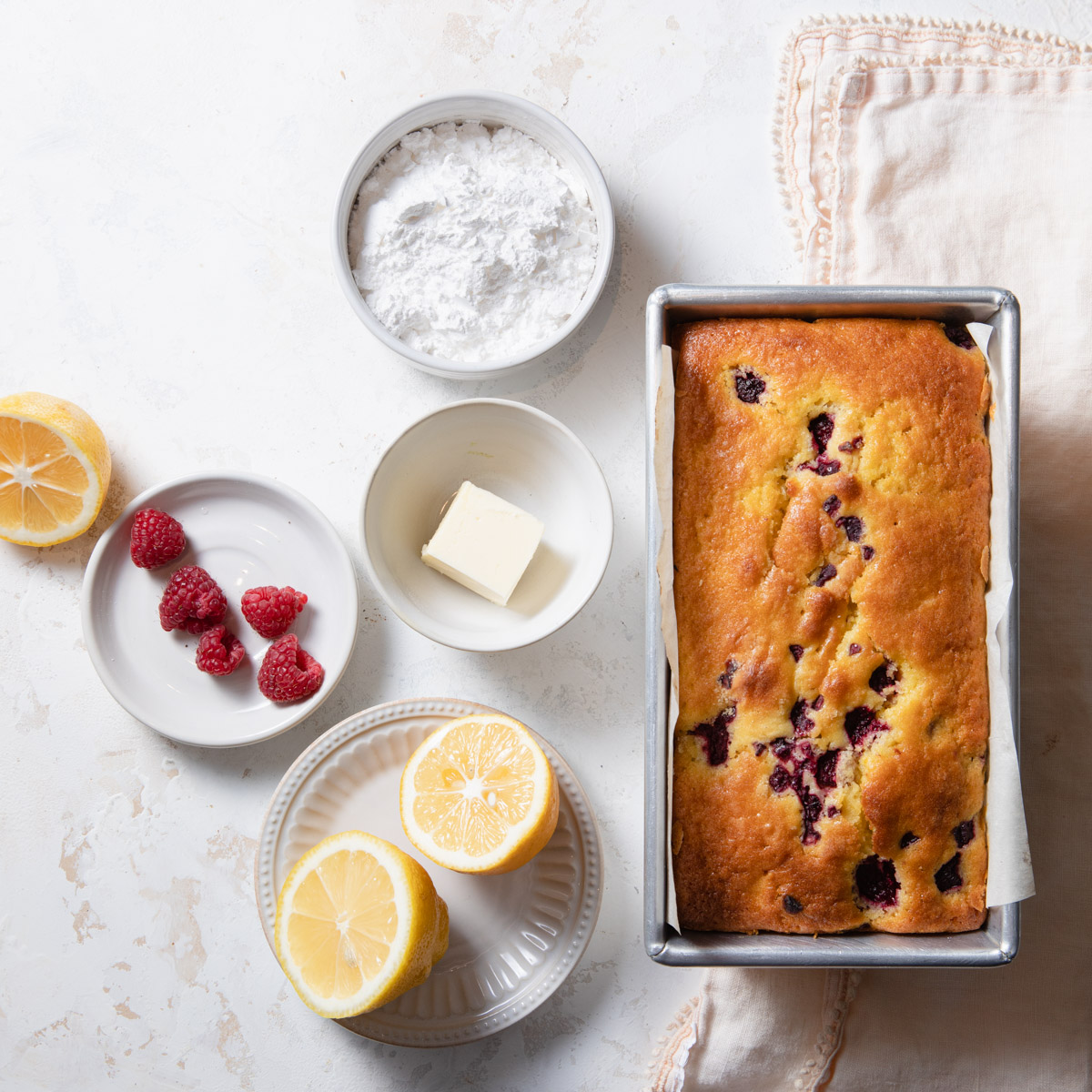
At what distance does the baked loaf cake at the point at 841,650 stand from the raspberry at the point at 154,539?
111 centimetres

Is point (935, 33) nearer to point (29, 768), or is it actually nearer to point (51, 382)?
point (51, 382)

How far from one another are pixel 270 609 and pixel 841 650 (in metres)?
1.17

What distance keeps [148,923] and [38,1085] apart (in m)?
0.44

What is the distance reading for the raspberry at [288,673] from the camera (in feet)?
6.16

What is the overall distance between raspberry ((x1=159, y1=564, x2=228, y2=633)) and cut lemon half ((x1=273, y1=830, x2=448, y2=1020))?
57cm

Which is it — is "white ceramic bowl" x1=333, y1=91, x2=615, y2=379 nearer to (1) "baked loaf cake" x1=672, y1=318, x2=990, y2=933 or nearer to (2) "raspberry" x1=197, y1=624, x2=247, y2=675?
(1) "baked loaf cake" x1=672, y1=318, x2=990, y2=933

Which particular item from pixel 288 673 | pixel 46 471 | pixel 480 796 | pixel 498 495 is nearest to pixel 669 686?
pixel 480 796

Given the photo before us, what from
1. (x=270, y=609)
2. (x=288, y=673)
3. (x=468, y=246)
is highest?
(x=468, y=246)

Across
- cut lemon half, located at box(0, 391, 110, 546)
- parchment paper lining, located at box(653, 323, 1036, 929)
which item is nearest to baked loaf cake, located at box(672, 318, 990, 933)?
parchment paper lining, located at box(653, 323, 1036, 929)

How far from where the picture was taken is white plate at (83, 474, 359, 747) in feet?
6.28

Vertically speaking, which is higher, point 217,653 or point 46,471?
point 46,471

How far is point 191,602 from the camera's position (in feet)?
6.25

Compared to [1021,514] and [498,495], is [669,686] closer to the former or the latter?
[498,495]

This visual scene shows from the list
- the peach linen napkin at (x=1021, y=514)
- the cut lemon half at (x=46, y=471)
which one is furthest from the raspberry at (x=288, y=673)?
the peach linen napkin at (x=1021, y=514)
